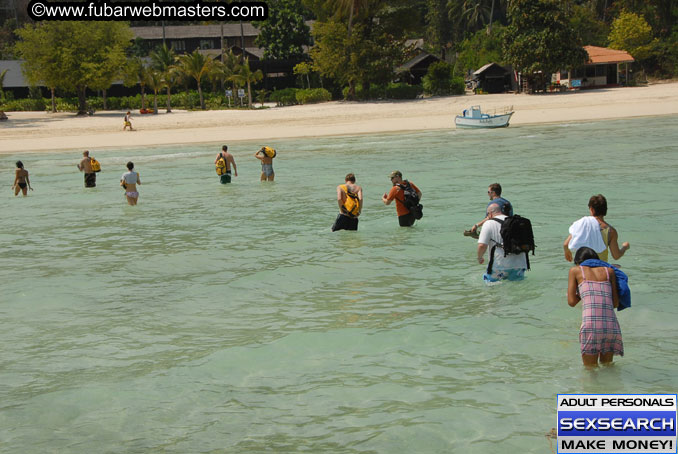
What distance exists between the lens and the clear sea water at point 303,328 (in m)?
7.80

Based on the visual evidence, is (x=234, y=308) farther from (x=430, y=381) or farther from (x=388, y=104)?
(x=388, y=104)

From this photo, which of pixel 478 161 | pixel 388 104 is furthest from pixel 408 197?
pixel 388 104

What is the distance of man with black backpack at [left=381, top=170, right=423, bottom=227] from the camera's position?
48.6ft

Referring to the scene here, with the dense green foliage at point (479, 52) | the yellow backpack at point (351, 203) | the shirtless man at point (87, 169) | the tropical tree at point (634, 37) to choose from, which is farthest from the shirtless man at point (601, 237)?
the tropical tree at point (634, 37)

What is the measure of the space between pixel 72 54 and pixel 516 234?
207ft

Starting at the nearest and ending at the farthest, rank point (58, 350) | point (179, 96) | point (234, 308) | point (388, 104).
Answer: point (58, 350) → point (234, 308) → point (388, 104) → point (179, 96)

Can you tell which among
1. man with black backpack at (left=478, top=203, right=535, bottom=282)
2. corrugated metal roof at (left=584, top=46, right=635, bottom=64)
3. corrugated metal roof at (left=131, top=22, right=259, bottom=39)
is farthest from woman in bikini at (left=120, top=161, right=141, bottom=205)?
corrugated metal roof at (left=131, top=22, right=259, bottom=39)

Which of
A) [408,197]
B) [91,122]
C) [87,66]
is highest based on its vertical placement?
[87,66]

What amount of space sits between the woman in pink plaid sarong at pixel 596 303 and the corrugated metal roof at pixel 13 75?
76866mm

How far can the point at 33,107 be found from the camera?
70.7 m

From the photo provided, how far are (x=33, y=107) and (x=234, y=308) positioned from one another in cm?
6642

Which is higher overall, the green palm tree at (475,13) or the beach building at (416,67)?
the green palm tree at (475,13)

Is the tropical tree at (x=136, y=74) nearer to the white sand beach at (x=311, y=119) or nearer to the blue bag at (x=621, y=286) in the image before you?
the white sand beach at (x=311, y=119)

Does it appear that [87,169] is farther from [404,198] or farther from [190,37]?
[190,37]
